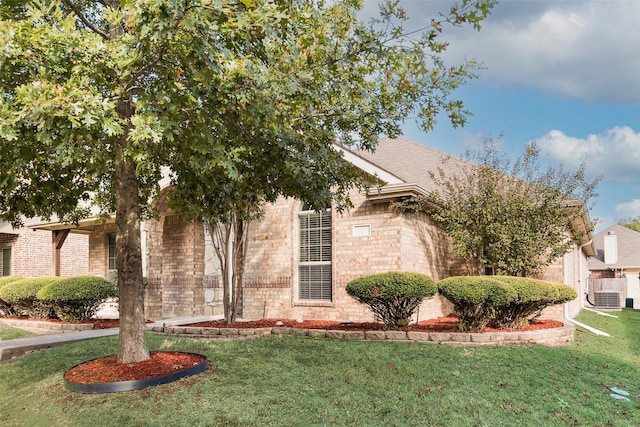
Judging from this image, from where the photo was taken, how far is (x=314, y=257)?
1309 centimetres

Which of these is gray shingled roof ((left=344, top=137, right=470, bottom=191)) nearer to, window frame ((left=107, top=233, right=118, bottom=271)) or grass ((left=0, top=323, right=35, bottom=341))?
grass ((left=0, top=323, right=35, bottom=341))

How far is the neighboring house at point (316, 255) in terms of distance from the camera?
473 inches

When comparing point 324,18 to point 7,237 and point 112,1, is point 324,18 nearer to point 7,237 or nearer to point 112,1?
point 112,1

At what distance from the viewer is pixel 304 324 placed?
11586 mm

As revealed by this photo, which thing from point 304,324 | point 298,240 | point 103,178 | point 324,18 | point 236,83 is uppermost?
point 324,18

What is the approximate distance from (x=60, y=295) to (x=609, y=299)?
24350 mm

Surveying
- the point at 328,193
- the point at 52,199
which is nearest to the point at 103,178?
the point at 52,199

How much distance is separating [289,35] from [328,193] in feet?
8.50

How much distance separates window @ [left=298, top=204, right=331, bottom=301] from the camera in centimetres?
1288

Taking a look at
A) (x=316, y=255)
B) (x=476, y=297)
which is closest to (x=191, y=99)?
(x=476, y=297)

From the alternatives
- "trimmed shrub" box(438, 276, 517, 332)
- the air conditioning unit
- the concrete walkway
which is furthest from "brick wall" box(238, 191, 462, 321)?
the air conditioning unit

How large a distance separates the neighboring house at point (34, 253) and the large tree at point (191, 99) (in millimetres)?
19175

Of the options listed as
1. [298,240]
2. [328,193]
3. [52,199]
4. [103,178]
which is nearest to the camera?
[328,193]

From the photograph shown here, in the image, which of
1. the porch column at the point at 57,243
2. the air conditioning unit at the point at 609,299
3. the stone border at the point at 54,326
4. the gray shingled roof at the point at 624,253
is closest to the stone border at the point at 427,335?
the stone border at the point at 54,326
